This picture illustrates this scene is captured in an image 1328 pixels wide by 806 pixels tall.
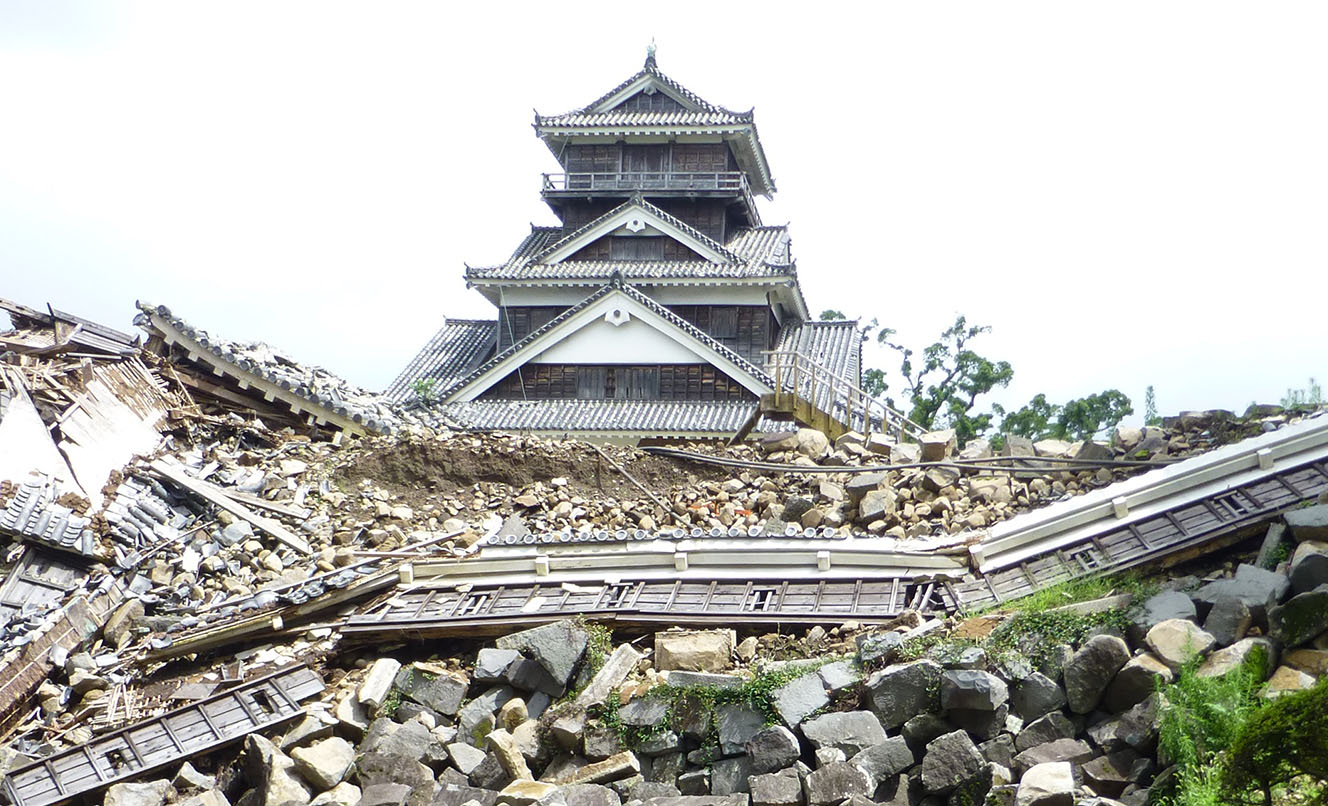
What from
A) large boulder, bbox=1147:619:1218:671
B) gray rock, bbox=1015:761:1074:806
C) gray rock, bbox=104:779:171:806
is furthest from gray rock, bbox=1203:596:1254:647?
gray rock, bbox=104:779:171:806

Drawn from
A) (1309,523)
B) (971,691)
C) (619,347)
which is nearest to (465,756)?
(971,691)

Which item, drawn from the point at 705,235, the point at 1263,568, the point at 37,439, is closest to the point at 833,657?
the point at 1263,568

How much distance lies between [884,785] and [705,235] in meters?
20.7

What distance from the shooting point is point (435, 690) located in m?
9.05

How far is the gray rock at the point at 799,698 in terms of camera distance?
307 inches

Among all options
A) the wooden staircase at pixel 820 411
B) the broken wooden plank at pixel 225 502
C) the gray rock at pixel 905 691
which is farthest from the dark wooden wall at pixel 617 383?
the gray rock at pixel 905 691

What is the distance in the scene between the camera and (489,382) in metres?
23.9

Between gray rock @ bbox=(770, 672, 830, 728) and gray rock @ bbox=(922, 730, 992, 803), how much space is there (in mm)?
909

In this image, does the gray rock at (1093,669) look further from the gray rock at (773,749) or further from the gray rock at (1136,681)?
the gray rock at (773,749)

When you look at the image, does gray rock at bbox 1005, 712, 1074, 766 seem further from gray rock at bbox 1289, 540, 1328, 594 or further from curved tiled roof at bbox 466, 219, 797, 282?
curved tiled roof at bbox 466, 219, 797, 282

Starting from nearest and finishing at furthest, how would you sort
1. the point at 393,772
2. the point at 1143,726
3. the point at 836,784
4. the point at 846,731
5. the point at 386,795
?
the point at 1143,726
the point at 836,784
the point at 846,731
the point at 386,795
the point at 393,772

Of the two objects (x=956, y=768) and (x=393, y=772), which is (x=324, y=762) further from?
(x=956, y=768)

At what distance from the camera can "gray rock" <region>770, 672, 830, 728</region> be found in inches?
307

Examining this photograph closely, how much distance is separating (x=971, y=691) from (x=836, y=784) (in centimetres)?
109
